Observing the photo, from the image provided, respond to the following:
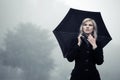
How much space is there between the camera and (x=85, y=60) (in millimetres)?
4895

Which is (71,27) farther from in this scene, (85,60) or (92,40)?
(85,60)

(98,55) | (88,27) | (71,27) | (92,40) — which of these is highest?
(71,27)

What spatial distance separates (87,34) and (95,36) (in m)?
0.18

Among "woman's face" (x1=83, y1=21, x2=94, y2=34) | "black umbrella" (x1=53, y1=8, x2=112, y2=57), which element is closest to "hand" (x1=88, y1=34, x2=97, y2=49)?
"woman's face" (x1=83, y1=21, x2=94, y2=34)

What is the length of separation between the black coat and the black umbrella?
251mm

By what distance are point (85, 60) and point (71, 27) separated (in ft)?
2.46

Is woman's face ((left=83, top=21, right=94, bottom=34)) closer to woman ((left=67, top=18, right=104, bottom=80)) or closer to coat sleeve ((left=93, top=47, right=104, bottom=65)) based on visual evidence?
woman ((left=67, top=18, right=104, bottom=80))

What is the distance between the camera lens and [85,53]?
492cm

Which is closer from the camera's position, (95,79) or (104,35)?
(95,79)

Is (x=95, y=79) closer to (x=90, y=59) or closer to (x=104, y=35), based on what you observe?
(x=90, y=59)

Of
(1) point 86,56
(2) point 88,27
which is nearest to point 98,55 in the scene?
(1) point 86,56

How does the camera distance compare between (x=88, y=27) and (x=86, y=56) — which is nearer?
(x=86, y=56)

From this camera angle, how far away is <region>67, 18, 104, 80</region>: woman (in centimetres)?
488

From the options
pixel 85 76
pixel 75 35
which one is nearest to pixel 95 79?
pixel 85 76
